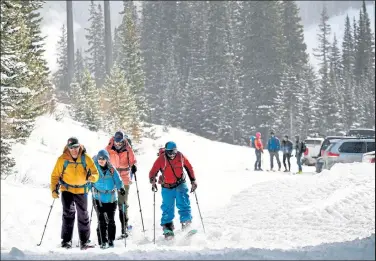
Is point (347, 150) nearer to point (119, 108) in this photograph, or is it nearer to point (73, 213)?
point (73, 213)

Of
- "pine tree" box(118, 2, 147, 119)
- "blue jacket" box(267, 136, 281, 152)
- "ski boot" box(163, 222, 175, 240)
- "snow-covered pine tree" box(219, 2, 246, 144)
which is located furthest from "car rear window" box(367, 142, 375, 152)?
"snow-covered pine tree" box(219, 2, 246, 144)

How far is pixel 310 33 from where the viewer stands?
155750 millimetres

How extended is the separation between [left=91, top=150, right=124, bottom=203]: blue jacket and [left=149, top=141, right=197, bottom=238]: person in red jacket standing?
1.47 metres

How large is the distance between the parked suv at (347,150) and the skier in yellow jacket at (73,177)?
1490 centimetres

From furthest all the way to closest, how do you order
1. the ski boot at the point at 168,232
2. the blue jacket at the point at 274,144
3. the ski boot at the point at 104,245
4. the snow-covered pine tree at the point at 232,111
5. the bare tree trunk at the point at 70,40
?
the snow-covered pine tree at the point at 232,111 → the bare tree trunk at the point at 70,40 → the blue jacket at the point at 274,144 → the ski boot at the point at 168,232 → the ski boot at the point at 104,245

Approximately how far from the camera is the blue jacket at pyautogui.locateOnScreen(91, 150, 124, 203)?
9453 millimetres

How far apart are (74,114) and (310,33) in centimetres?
12682

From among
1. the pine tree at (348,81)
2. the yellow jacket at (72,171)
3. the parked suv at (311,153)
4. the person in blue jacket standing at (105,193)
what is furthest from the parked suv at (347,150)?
the pine tree at (348,81)

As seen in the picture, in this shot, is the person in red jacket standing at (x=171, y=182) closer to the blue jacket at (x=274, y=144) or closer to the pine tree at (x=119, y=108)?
the blue jacket at (x=274, y=144)

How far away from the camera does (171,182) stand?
36.1 ft

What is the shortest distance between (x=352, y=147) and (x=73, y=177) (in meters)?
15.8

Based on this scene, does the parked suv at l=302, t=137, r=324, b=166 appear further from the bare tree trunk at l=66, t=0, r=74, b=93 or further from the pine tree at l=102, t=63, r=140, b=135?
the bare tree trunk at l=66, t=0, r=74, b=93

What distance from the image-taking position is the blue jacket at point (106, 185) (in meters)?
9.45

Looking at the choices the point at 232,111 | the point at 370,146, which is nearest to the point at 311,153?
the point at 370,146
